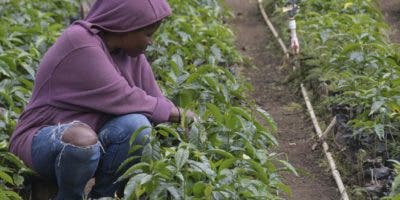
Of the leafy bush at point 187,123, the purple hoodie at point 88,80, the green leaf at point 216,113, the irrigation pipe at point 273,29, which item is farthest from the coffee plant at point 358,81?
the purple hoodie at point 88,80

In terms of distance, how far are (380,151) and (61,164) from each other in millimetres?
2208

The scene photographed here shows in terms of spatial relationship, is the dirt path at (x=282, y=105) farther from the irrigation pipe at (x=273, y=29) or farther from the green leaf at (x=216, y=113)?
the green leaf at (x=216, y=113)

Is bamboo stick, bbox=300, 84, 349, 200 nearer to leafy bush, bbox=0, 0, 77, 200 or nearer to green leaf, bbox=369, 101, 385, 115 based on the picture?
green leaf, bbox=369, 101, 385, 115

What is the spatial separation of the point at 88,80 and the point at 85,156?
0.41 m

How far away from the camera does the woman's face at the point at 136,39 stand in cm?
383

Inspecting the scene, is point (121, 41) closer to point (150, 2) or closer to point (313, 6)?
point (150, 2)

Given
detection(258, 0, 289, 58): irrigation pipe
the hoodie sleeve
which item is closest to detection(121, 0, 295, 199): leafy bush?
the hoodie sleeve

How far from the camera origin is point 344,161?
531cm

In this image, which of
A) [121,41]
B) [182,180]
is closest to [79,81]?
[121,41]

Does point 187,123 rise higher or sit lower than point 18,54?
higher

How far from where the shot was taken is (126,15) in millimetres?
3764

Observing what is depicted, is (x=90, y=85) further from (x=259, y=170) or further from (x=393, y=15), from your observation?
(x=393, y=15)

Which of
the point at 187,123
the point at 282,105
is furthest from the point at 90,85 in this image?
the point at 282,105

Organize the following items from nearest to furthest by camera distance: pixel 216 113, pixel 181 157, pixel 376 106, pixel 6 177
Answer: pixel 181 157, pixel 6 177, pixel 216 113, pixel 376 106
